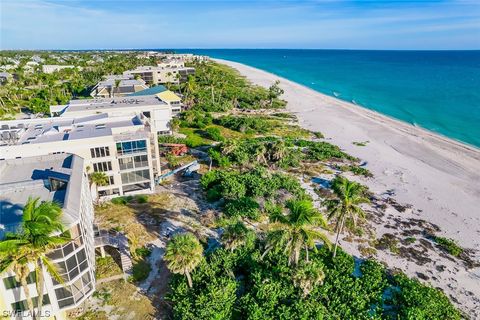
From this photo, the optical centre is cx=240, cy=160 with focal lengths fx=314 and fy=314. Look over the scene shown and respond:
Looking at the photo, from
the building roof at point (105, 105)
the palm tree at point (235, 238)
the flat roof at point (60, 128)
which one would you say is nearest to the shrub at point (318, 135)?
the building roof at point (105, 105)

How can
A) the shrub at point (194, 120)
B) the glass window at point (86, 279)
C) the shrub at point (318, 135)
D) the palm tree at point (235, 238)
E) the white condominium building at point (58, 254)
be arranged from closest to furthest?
the white condominium building at point (58, 254) → the glass window at point (86, 279) → the palm tree at point (235, 238) → the shrub at point (318, 135) → the shrub at point (194, 120)

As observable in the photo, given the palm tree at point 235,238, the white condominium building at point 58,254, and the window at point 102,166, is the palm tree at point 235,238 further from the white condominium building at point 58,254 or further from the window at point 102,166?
the window at point 102,166

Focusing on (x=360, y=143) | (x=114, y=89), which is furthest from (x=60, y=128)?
(x=360, y=143)

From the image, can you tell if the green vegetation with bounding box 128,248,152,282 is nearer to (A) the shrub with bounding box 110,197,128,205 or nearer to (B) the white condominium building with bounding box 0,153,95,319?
(B) the white condominium building with bounding box 0,153,95,319

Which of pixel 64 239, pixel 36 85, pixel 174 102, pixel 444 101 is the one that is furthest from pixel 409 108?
pixel 36 85

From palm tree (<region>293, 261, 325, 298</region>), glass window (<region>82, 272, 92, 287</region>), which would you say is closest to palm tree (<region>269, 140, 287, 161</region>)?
palm tree (<region>293, 261, 325, 298</region>)

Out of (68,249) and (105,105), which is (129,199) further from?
(105,105)
